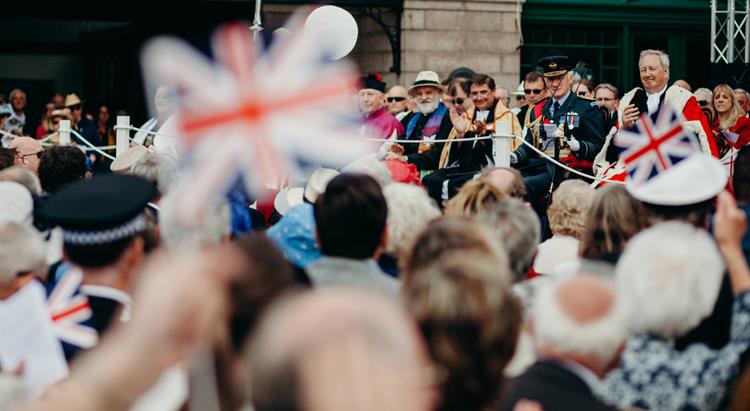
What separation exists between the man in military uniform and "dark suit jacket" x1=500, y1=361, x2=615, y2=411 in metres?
6.14

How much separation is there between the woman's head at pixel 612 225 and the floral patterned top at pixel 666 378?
83 centimetres

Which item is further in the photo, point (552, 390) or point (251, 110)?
point (251, 110)

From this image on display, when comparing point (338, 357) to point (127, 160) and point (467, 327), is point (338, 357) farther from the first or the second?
point (127, 160)

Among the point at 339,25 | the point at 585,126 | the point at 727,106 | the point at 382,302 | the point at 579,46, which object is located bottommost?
the point at 382,302

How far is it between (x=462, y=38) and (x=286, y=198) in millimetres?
9690

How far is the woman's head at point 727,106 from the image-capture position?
1140cm

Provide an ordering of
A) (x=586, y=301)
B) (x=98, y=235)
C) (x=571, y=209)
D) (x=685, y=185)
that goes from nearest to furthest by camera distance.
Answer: (x=586, y=301)
(x=98, y=235)
(x=685, y=185)
(x=571, y=209)

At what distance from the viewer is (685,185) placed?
4.08m

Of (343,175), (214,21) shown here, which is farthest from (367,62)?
(343,175)

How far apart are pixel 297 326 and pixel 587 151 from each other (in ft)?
24.9

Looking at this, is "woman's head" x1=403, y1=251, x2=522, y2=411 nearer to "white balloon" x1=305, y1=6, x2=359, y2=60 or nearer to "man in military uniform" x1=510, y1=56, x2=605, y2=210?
"white balloon" x1=305, y1=6, x2=359, y2=60

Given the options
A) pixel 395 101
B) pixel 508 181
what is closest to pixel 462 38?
pixel 395 101

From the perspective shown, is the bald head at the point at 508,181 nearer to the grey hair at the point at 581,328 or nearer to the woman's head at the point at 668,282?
the woman's head at the point at 668,282

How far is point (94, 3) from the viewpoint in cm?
1866
